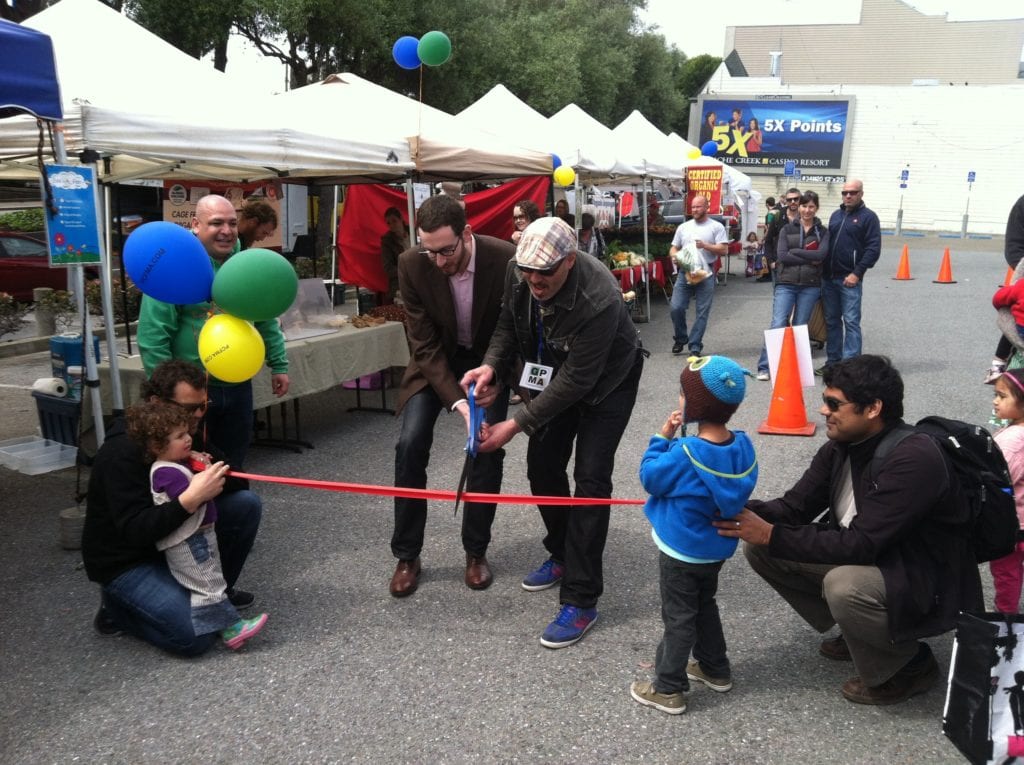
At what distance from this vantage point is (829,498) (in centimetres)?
308

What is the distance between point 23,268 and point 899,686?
13674 mm

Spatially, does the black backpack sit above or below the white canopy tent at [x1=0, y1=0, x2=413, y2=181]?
below

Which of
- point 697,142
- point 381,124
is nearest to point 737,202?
point 381,124

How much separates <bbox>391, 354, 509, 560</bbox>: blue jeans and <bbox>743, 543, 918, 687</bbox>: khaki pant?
48.8 inches

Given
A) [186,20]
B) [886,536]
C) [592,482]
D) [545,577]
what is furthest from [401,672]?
[186,20]

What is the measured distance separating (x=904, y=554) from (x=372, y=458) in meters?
3.96

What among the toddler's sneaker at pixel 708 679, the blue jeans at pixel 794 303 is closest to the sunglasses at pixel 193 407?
the toddler's sneaker at pixel 708 679

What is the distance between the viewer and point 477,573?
3.81m

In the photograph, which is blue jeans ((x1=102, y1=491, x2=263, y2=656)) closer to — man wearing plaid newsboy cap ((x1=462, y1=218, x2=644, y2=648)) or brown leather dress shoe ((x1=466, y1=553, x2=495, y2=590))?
brown leather dress shoe ((x1=466, y1=553, x2=495, y2=590))

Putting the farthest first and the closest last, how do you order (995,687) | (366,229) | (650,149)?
(650,149), (366,229), (995,687)

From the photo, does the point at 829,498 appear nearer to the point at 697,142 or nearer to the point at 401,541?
the point at 401,541

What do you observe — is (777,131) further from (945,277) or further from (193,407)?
(193,407)

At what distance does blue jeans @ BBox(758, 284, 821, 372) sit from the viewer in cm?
777

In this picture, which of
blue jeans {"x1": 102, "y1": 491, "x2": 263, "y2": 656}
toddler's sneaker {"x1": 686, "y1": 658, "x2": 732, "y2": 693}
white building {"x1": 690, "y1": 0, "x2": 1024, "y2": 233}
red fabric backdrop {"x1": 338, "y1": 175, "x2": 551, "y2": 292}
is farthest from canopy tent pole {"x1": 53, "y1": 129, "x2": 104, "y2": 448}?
white building {"x1": 690, "y1": 0, "x2": 1024, "y2": 233}
